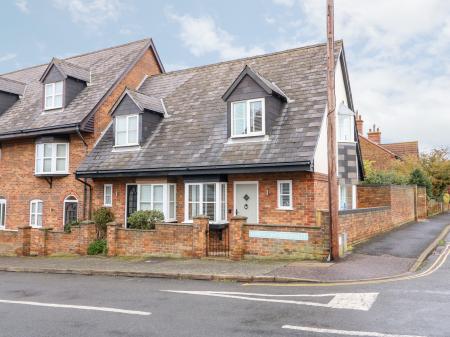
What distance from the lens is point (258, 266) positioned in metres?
11.9

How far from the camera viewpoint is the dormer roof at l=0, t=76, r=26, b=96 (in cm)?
2455

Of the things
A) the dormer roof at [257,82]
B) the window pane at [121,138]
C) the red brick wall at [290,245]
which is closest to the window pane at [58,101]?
the window pane at [121,138]

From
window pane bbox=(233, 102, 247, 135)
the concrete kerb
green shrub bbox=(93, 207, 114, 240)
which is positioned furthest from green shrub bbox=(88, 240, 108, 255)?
the concrete kerb

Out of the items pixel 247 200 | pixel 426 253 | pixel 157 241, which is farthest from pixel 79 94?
pixel 426 253

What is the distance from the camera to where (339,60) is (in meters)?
18.5

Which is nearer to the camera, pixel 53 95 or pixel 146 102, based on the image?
pixel 146 102

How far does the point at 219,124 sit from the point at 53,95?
9984 mm

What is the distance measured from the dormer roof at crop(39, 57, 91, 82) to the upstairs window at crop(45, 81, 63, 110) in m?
0.61

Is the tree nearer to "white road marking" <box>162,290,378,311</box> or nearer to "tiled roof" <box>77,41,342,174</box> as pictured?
"tiled roof" <box>77,41,342,174</box>

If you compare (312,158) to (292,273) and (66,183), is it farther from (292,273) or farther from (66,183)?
(66,183)

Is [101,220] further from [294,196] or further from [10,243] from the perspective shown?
[294,196]

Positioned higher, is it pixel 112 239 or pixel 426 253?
pixel 112 239

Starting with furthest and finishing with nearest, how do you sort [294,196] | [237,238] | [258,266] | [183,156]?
[183,156] → [294,196] → [237,238] → [258,266]

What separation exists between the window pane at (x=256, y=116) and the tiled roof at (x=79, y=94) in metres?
8.29
